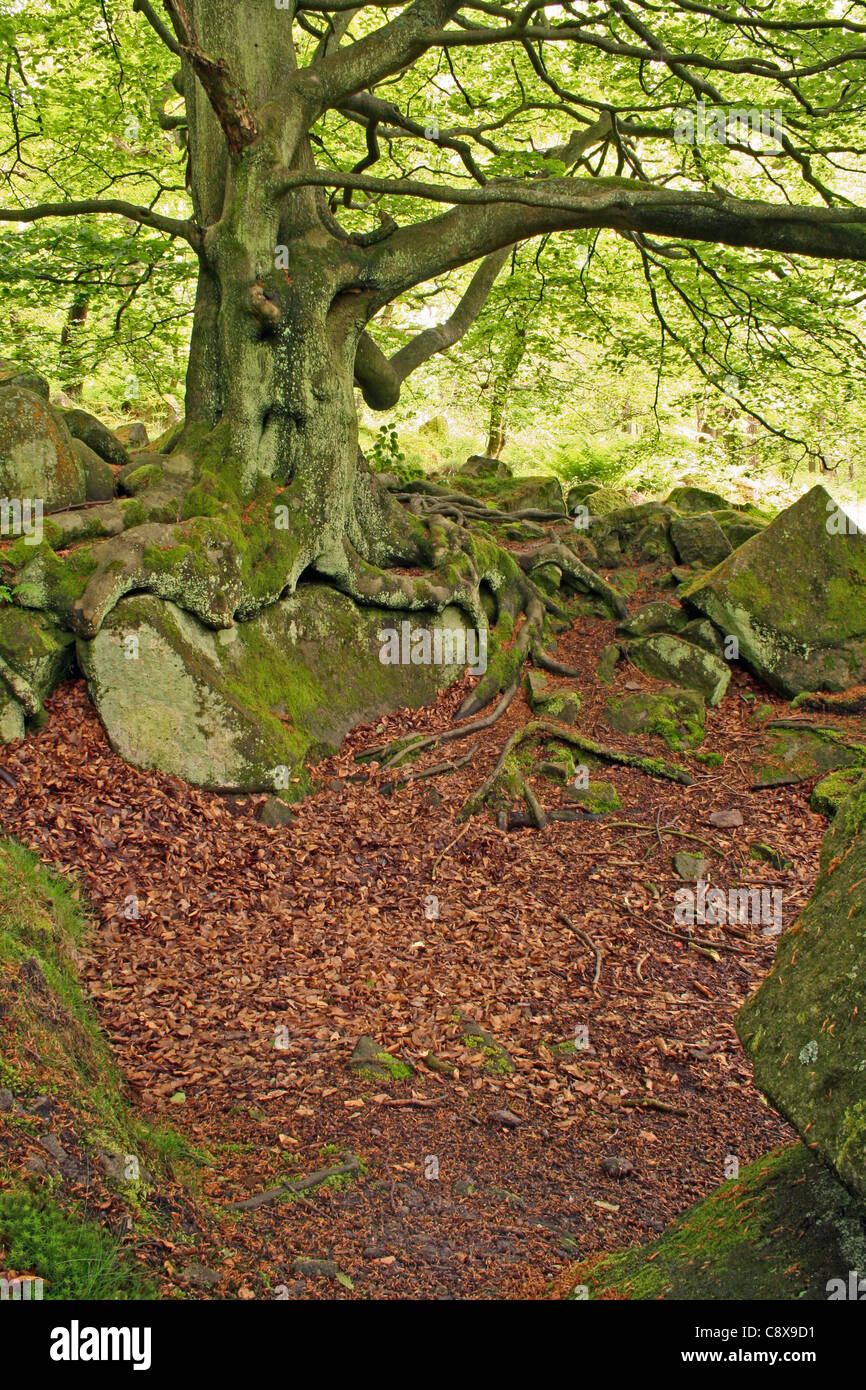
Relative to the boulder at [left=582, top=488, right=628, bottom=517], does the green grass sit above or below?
below

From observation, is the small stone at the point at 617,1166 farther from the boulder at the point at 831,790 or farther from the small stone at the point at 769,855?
the boulder at the point at 831,790

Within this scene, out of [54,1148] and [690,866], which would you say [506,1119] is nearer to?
[54,1148]

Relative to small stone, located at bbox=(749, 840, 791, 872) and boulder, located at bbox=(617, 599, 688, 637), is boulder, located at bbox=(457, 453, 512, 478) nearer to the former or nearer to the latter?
boulder, located at bbox=(617, 599, 688, 637)

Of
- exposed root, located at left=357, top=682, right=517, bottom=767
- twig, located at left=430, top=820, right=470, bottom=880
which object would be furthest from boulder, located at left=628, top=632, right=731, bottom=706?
twig, located at left=430, top=820, right=470, bottom=880

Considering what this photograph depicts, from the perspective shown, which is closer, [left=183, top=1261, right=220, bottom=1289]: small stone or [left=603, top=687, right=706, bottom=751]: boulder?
[left=183, top=1261, right=220, bottom=1289]: small stone

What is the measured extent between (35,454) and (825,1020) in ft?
26.3

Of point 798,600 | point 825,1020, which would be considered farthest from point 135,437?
point 825,1020

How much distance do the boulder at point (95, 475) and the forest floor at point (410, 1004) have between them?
2194mm

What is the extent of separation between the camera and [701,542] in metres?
13.7

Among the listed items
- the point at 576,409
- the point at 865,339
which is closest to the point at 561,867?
the point at 865,339

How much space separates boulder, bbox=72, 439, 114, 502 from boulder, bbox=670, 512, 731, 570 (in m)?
8.19

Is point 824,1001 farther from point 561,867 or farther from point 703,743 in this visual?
point 703,743

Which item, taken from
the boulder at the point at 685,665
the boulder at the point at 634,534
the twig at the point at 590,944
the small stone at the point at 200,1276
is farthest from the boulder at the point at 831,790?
the small stone at the point at 200,1276

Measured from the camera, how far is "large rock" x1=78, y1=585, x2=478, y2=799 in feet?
26.1
